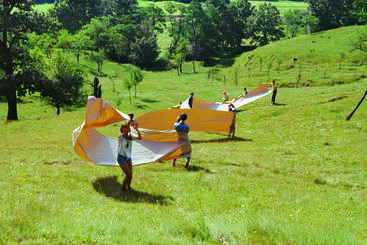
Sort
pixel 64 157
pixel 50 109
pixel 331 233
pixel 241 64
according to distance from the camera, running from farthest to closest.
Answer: pixel 241 64 < pixel 50 109 < pixel 64 157 < pixel 331 233

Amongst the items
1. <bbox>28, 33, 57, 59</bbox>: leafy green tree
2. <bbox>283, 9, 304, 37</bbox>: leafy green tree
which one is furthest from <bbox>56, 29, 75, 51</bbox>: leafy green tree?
<bbox>283, 9, 304, 37</bbox>: leafy green tree

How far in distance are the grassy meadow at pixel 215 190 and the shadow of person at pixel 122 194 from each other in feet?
0.12

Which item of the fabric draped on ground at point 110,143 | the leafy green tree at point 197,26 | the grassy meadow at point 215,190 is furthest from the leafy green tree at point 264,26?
the fabric draped on ground at point 110,143

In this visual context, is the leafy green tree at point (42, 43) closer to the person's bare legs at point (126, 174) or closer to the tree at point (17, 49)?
the tree at point (17, 49)

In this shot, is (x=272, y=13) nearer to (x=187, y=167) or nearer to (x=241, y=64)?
(x=241, y=64)

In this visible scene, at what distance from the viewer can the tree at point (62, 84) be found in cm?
3844

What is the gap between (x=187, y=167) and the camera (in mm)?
14469

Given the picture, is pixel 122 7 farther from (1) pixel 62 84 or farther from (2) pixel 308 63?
(1) pixel 62 84

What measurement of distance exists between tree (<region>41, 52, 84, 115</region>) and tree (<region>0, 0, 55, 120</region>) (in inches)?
59.9

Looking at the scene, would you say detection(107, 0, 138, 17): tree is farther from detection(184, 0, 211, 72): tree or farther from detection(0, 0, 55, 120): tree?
detection(0, 0, 55, 120): tree

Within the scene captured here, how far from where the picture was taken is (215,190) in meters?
11.2

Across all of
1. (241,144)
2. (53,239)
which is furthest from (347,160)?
(53,239)

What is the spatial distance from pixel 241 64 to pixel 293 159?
84212 mm

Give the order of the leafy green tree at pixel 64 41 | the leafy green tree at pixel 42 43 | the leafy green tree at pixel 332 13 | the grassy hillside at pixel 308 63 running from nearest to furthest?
the grassy hillside at pixel 308 63 → the leafy green tree at pixel 42 43 → the leafy green tree at pixel 64 41 → the leafy green tree at pixel 332 13
